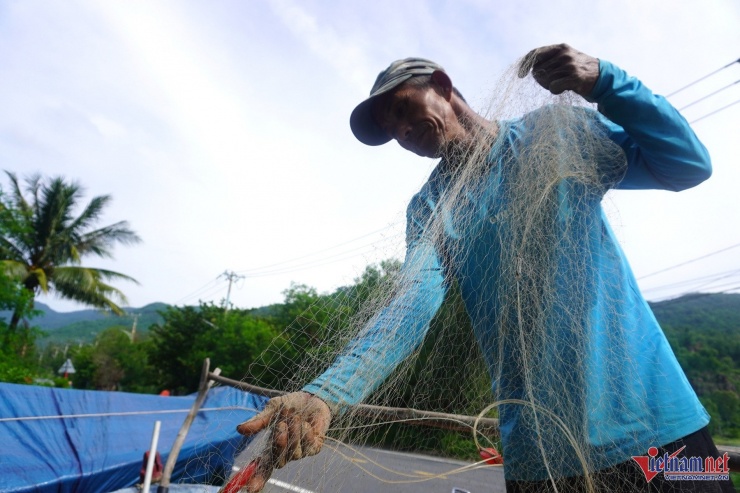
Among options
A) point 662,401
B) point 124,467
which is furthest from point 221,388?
point 662,401

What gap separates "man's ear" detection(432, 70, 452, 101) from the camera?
1428 mm

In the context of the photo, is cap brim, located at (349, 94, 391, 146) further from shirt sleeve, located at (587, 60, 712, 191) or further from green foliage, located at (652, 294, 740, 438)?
green foliage, located at (652, 294, 740, 438)

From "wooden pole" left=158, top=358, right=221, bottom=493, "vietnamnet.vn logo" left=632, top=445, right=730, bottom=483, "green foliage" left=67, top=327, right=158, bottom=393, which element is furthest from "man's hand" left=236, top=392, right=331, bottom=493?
"green foliage" left=67, top=327, right=158, bottom=393

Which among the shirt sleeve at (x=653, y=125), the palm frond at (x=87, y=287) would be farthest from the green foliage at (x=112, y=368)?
the shirt sleeve at (x=653, y=125)

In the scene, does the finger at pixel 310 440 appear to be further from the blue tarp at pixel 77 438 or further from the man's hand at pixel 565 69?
the blue tarp at pixel 77 438

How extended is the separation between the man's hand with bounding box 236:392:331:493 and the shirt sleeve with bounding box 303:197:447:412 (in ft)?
0.14

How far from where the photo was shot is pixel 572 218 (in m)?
1.24

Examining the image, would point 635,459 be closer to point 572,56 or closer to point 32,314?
point 572,56

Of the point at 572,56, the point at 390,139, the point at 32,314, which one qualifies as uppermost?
the point at 32,314

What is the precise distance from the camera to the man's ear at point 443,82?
1428mm

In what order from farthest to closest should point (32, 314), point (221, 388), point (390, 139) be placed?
point (32, 314) → point (221, 388) → point (390, 139)

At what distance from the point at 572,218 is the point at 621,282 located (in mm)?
200

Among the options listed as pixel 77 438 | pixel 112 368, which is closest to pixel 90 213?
pixel 77 438

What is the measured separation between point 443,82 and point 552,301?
73 cm
